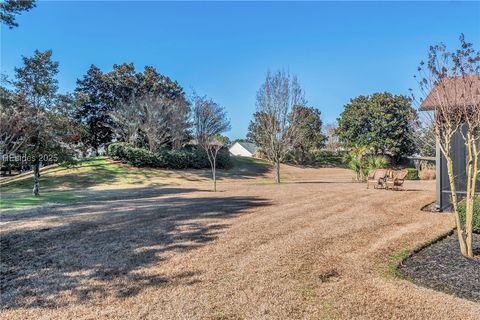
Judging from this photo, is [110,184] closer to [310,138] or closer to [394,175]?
[394,175]

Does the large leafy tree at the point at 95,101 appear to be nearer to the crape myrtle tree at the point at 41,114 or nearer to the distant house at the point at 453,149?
the crape myrtle tree at the point at 41,114

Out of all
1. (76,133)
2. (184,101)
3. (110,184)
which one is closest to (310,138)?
(184,101)

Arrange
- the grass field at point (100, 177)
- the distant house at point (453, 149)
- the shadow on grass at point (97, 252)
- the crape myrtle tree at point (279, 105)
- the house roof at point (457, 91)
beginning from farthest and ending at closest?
the crape myrtle tree at point (279, 105), the grass field at point (100, 177), the distant house at point (453, 149), the house roof at point (457, 91), the shadow on grass at point (97, 252)

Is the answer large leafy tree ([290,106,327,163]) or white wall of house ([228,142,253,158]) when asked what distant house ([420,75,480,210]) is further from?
white wall of house ([228,142,253,158])

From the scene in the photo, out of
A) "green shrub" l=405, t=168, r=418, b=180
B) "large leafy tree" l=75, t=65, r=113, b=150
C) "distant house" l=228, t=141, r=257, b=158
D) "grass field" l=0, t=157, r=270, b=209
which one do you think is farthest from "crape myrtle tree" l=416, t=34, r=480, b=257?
"distant house" l=228, t=141, r=257, b=158

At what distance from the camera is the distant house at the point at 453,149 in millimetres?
5022

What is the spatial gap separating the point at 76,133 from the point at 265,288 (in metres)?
13.4

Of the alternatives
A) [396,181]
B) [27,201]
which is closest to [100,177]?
[27,201]

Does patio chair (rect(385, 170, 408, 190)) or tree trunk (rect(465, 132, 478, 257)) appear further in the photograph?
patio chair (rect(385, 170, 408, 190))

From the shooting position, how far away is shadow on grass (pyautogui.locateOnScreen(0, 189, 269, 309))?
4098 mm

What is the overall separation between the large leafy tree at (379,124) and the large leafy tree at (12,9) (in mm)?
31356

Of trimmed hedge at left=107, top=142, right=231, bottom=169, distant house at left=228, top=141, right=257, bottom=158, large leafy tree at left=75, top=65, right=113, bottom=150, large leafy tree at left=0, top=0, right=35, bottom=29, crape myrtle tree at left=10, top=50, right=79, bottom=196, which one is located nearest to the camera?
large leafy tree at left=0, top=0, right=35, bottom=29

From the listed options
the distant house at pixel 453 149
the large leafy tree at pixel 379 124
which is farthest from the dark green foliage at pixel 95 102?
the distant house at pixel 453 149

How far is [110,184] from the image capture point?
67.1ft
